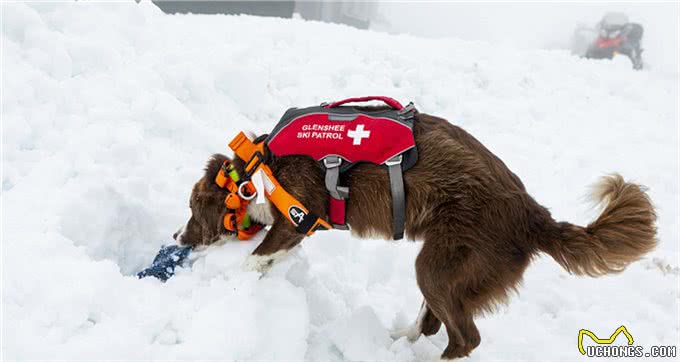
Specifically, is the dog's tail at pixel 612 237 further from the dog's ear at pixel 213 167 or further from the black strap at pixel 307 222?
the dog's ear at pixel 213 167

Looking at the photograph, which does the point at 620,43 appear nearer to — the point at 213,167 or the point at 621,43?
the point at 621,43

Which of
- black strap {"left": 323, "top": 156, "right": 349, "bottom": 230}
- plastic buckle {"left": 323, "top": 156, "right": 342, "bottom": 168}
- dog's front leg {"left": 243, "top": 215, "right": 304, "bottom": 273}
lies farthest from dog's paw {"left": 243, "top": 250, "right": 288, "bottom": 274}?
plastic buckle {"left": 323, "top": 156, "right": 342, "bottom": 168}

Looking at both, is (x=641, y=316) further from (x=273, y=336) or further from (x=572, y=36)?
(x=572, y=36)

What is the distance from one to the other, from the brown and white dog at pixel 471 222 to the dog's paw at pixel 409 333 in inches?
15.8

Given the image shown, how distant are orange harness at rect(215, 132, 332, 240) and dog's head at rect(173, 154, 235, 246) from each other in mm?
62

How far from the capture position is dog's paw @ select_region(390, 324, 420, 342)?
313 cm

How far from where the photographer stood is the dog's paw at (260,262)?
2.86 metres

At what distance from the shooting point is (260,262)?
9.46ft

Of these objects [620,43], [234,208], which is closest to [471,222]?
[234,208]

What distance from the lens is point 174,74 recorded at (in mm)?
4922

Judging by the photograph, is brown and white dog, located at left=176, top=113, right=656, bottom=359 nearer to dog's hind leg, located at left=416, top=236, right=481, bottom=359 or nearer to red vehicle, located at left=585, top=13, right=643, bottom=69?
dog's hind leg, located at left=416, top=236, right=481, bottom=359

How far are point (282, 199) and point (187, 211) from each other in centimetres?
129

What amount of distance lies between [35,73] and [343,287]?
3167 mm

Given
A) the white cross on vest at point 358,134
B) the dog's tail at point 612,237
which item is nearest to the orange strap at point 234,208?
the white cross on vest at point 358,134
